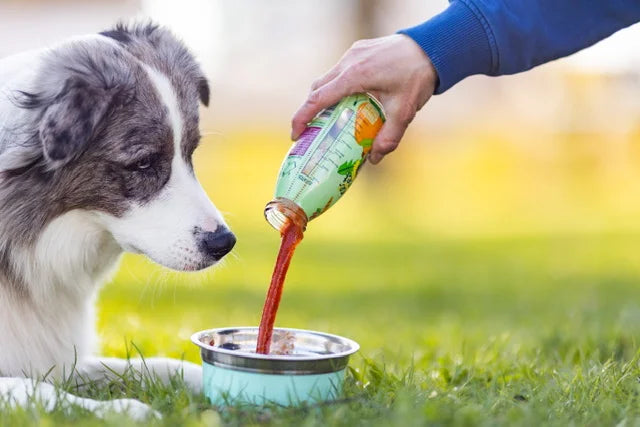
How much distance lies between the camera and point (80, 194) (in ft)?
11.2

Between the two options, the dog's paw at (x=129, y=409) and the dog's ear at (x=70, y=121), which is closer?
the dog's paw at (x=129, y=409)

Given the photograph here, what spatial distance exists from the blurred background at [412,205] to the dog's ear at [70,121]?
0.65 m

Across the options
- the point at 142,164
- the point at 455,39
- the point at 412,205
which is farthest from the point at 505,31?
the point at 412,205

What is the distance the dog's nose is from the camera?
3.38 meters

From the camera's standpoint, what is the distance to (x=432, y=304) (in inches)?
266

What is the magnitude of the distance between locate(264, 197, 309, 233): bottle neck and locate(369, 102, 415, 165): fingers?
496mm

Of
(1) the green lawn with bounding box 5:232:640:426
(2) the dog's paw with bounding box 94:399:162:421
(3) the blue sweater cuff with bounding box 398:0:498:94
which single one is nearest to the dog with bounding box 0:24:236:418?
(1) the green lawn with bounding box 5:232:640:426

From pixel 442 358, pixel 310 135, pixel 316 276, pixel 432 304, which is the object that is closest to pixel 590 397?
pixel 442 358

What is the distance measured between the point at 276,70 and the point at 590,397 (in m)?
16.7

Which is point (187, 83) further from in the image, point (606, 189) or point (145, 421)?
point (606, 189)

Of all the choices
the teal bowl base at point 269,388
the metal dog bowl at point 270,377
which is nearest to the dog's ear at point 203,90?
the metal dog bowl at point 270,377

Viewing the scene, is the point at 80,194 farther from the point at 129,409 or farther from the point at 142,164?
the point at 129,409

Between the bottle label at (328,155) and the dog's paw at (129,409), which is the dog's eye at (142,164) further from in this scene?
the dog's paw at (129,409)

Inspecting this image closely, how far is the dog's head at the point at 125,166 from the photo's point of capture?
333 cm
